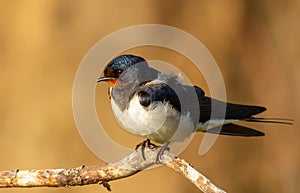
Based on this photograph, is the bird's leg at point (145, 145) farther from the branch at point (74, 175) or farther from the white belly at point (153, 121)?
the branch at point (74, 175)

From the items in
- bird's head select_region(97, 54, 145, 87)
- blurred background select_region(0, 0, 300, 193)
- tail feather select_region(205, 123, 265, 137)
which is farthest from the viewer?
blurred background select_region(0, 0, 300, 193)

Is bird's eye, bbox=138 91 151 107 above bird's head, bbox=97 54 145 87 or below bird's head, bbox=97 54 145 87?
below

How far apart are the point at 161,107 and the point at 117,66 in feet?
0.99

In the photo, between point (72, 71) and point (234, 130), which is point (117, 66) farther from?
point (72, 71)

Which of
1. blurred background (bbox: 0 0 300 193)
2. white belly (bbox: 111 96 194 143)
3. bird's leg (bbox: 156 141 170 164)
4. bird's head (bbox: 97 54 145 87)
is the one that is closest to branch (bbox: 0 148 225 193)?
bird's leg (bbox: 156 141 170 164)

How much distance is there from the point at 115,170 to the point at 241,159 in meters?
3.04

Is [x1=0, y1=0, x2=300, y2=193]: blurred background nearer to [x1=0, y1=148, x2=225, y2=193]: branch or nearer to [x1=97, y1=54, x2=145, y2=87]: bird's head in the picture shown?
[x1=97, y1=54, x2=145, y2=87]: bird's head

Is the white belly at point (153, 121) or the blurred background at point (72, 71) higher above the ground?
the blurred background at point (72, 71)

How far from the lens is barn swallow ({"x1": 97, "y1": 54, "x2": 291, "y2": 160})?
370 cm

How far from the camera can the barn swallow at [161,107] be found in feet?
12.1

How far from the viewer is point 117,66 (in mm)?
3852

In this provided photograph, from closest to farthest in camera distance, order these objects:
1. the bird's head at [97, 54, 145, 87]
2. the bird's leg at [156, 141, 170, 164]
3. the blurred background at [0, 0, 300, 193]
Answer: the bird's leg at [156, 141, 170, 164] < the bird's head at [97, 54, 145, 87] < the blurred background at [0, 0, 300, 193]

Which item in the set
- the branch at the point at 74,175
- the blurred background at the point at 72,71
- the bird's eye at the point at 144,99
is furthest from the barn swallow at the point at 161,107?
the blurred background at the point at 72,71

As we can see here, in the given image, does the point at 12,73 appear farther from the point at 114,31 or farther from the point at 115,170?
the point at 115,170
